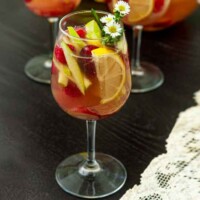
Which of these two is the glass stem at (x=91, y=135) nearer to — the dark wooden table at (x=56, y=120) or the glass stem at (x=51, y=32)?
the dark wooden table at (x=56, y=120)

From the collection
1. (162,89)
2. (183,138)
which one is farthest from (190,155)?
(162,89)

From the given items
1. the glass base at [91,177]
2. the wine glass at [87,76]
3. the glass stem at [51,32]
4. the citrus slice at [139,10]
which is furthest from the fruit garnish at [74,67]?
the glass stem at [51,32]

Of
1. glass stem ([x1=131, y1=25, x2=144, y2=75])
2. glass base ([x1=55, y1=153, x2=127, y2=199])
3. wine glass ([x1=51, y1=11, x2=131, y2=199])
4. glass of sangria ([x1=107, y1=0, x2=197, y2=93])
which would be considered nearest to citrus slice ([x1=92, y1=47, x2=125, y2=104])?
wine glass ([x1=51, y1=11, x2=131, y2=199])

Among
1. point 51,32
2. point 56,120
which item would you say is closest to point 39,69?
point 51,32

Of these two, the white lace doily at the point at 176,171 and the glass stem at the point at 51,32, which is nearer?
the white lace doily at the point at 176,171

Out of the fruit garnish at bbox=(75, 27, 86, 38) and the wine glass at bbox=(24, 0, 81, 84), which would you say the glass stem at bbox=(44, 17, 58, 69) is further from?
the fruit garnish at bbox=(75, 27, 86, 38)

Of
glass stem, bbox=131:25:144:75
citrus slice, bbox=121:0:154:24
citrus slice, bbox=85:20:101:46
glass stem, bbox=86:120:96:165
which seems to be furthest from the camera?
glass stem, bbox=131:25:144:75
